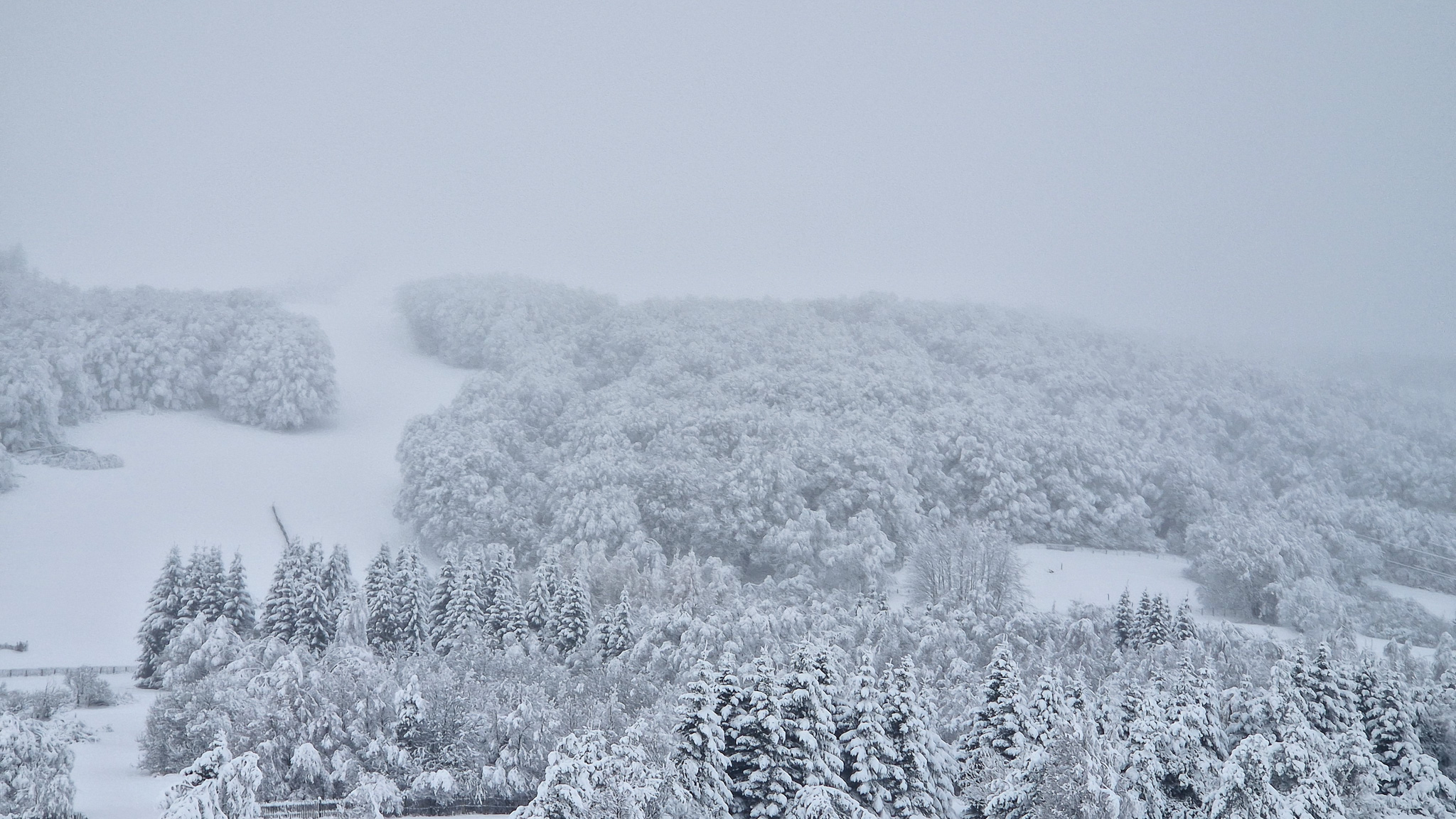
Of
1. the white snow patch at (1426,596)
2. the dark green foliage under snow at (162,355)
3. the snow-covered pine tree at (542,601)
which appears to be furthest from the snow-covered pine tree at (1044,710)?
the dark green foliage under snow at (162,355)

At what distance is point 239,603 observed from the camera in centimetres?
3145

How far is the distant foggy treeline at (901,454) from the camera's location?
4456 centimetres

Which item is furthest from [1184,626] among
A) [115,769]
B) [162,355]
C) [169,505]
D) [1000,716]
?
[162,355]

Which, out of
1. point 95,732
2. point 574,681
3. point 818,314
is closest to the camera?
point 95,732

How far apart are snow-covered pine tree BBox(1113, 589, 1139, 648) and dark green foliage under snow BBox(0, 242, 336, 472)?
166 ft

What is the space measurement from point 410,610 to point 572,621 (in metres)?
5.83

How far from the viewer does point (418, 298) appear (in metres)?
81.1

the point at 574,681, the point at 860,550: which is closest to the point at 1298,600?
the point at 860,550

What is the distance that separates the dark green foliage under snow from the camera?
183 feet

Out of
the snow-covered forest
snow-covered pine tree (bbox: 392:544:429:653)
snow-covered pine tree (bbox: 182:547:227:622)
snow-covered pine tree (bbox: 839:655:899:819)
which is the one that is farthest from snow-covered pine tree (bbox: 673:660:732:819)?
snow-covered pine tree (bbox: 182:547:227:622)

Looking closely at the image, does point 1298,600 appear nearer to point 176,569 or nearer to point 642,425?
point 642,425

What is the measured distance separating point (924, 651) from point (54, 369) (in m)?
54.1

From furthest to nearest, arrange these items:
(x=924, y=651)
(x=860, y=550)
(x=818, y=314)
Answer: (x=818, y=314), (x=860, y=550), (x=924, y=651)

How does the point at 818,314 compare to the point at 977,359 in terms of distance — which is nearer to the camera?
the point at 977,359
